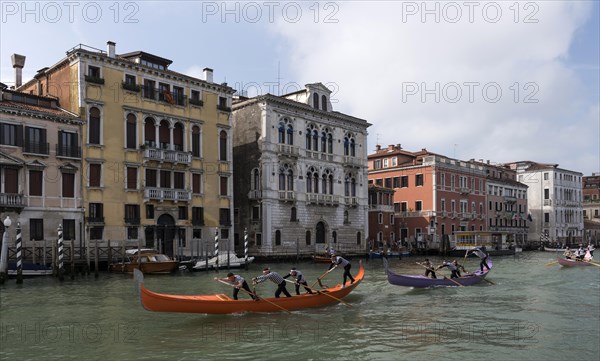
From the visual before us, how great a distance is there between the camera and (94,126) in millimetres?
28219

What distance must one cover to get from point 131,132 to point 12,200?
6.89m

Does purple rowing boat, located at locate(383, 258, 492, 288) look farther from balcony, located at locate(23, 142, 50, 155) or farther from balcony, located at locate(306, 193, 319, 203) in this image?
balcony, located at locate(306, 193, 319, 203)

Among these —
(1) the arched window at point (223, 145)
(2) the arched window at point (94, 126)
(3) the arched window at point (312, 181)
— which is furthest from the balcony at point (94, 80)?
(3) the arched window at point (312, 181)

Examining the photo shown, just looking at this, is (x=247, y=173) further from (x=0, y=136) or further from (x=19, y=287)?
(x=19, y=287)

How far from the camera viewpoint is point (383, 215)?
47.0 metres

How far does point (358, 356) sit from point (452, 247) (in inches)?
1519

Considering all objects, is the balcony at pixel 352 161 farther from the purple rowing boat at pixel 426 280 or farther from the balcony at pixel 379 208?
the purple rowing boat at pixel 426 280

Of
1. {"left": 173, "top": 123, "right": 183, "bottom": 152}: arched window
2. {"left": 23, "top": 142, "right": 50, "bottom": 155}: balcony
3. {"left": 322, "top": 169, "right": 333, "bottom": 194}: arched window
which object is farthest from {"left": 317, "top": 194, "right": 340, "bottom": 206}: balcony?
{"left": 23, "top": 142, "right": 50, "bottom": 155}: balcony

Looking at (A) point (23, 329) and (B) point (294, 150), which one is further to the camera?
(B) point (294, 150)

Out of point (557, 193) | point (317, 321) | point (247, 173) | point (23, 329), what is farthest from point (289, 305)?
point (557, 193)

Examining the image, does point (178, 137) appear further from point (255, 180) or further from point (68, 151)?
point (255, 180)

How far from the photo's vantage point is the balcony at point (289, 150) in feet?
121

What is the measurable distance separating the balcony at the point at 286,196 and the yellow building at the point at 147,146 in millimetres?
3917

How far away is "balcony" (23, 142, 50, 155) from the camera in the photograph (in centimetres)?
2572
